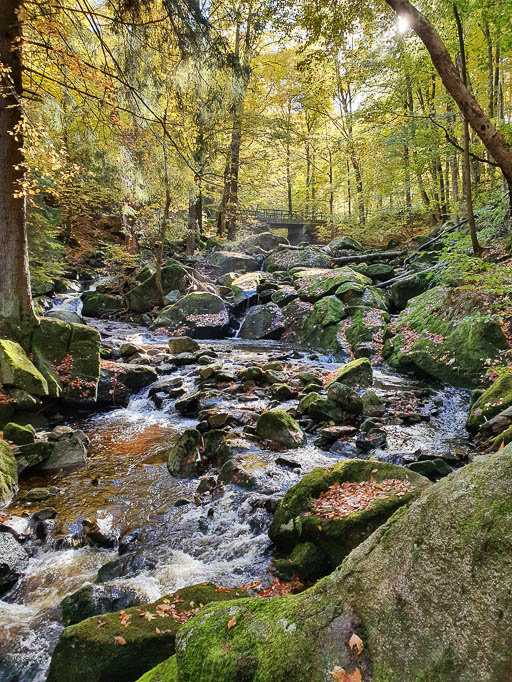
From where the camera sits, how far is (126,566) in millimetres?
3764

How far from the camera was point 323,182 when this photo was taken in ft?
95.1

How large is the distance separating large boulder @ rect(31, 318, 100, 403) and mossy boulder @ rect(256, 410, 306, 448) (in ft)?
11.8

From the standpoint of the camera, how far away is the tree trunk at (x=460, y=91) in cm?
477

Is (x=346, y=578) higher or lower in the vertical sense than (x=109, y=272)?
lower

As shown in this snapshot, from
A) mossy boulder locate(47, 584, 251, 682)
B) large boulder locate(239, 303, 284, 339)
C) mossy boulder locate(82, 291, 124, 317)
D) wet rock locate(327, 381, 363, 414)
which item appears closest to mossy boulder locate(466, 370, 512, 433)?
wet rock locate(327, 381, 363, 414)

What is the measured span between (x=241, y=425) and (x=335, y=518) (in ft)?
12.0

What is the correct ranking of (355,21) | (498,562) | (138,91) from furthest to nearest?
1. (355,21)
2. (138,91)
3. (498,562)

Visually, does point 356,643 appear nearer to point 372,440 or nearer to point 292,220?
point 372,440

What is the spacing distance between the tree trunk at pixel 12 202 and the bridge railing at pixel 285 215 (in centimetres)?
2443

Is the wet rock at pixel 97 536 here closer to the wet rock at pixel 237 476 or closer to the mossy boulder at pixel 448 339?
the wet rock at pixel 237 476

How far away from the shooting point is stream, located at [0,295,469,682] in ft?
11.1

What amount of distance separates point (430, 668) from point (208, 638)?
3.27ft

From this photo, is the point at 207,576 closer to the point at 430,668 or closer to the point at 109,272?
the point at 430,668

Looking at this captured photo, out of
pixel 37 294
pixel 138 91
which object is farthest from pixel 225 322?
pixel 138 91
